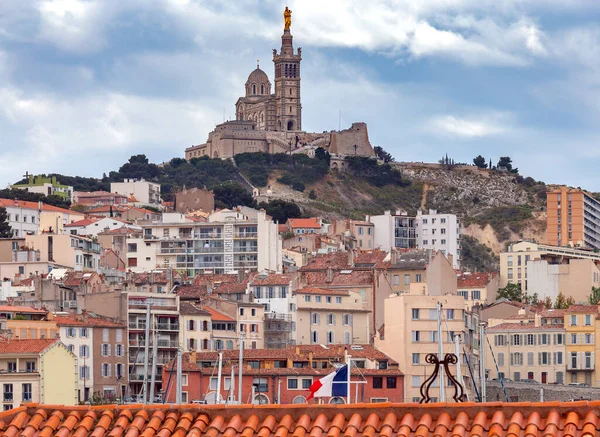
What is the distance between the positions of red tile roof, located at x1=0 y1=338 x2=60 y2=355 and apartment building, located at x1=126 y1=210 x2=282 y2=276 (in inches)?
2325

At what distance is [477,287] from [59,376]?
60.6 meters

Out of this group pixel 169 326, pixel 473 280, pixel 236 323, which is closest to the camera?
pixel 169 326

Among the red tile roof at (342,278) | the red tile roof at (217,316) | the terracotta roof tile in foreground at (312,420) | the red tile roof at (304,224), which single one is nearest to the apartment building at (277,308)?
the red tile roof at (217,316)

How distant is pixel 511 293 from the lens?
140m

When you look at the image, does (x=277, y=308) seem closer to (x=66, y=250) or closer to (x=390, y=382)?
(x=390, y=382)

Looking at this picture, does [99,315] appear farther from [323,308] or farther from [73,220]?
[73,220]

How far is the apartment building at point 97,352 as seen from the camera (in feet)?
300

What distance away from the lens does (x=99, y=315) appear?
99438 millimetres

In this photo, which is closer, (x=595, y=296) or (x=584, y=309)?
(x=584, y=309)

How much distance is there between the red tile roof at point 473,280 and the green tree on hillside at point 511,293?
155 centimetres

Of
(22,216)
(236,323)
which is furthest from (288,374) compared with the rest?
(22,216)

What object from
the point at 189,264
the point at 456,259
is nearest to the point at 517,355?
the point at 189,264

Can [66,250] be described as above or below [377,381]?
above

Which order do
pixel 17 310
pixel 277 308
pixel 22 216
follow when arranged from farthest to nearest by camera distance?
pixel 22 216, pixel 277 308, pixel 17 310
